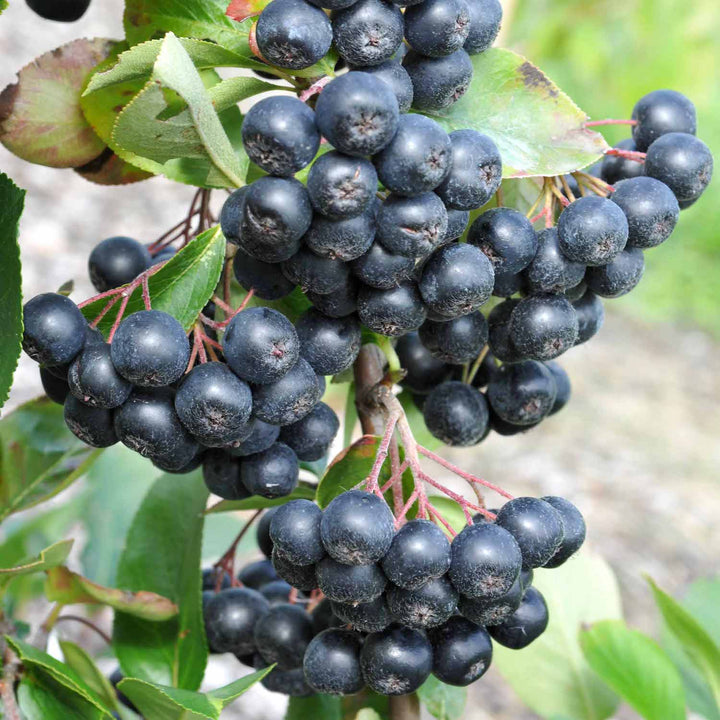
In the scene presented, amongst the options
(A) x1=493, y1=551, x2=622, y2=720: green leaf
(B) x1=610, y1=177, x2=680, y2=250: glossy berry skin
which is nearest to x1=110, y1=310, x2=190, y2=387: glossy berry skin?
(B) x1=610, y1=177, x2=680, y2=250: glossy berry skin

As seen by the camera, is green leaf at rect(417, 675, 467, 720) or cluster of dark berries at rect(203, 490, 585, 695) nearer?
cluster of dark berries at rect(203, 490, 585, 695)

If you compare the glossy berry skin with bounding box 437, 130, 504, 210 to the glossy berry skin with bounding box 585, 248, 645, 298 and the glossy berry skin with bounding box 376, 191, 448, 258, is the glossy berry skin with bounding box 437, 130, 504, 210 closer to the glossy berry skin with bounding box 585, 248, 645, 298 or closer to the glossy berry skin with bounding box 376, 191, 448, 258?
the glossy berry skin with bounding box 376, 191, 448, 258

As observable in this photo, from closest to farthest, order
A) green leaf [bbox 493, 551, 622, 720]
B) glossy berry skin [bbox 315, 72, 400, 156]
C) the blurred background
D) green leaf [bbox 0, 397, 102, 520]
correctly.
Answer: glossy berry skin [bbox 315, 72, 400, 156] → green leaf [bbox 0, 397, 102, 520] → green leaf [bbox 493, 551, 622, 720] → the blurred background

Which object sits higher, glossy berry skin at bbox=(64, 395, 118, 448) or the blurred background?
glossy berry skin at bbox=(64, 395, 118, 448)

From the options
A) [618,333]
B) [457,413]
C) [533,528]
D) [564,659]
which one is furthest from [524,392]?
[618,333]

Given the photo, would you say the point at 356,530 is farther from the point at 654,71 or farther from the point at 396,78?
the point at 654,71

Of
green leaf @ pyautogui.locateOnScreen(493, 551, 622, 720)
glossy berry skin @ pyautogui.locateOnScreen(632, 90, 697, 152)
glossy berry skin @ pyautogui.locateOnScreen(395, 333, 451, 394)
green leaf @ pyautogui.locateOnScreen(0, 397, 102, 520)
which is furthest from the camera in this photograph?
green leaf @ pyautogui.locateOnScreen(493, 551, 622, 720)
